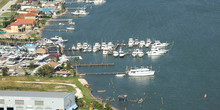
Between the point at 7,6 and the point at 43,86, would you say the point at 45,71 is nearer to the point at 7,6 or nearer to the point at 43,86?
the point at 43,86

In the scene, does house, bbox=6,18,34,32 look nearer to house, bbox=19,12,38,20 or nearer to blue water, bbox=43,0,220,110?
house, bbox=19,12,38,20

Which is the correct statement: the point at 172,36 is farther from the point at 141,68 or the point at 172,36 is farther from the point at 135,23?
the point at 141,68

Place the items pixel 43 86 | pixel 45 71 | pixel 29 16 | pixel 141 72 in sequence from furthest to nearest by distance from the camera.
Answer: pixel 29 16
pixel 141 72
pixel 45 71
pixel 43 86

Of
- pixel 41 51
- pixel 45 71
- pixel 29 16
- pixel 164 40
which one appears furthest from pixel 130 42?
pixel 29 16

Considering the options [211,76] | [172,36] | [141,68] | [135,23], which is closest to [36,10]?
[135,23]

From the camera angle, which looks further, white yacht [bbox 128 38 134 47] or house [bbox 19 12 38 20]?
house [bbox 19 12 38 20]

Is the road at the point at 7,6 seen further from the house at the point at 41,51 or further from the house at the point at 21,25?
the house at the point at 41,51

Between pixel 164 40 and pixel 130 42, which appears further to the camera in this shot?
pixel 164 40

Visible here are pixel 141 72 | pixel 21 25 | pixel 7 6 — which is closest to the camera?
pixel 141 72

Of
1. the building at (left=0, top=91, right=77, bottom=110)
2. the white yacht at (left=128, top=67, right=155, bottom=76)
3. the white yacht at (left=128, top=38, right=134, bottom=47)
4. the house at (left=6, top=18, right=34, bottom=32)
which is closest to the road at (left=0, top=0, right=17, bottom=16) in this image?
the house at (left=6, top=18, right=34, bottom=32)
